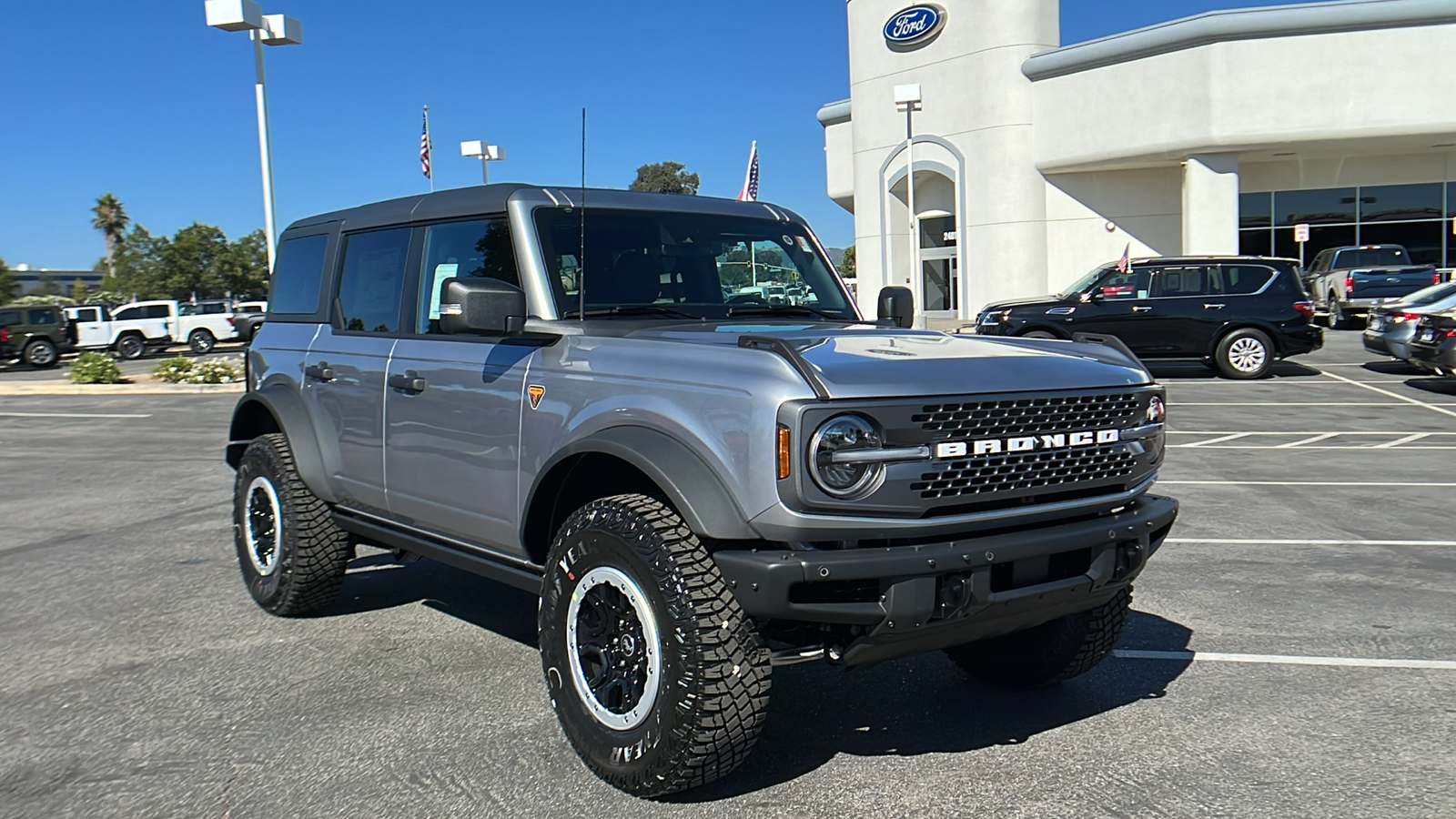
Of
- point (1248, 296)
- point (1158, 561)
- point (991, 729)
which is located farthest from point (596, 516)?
point (1248, 296)

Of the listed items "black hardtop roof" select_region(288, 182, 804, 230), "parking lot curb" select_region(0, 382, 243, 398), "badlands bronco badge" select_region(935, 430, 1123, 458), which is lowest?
"parking lot curb" select_region(0, 382, 243, 398)

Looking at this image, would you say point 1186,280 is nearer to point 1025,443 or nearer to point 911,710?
point 911,710

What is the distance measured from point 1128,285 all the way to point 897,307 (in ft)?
48.0

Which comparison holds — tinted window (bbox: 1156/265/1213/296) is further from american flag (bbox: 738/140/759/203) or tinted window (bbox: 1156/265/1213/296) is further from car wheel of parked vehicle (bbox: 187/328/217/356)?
car wheel of parked vehicle (bbox: 187/328/217/356)

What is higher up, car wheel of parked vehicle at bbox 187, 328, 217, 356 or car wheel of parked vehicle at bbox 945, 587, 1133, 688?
car wheel of parked vehicle at bbox 187, 328, 217, 356

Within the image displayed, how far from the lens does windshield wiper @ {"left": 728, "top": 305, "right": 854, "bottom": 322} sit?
490cm

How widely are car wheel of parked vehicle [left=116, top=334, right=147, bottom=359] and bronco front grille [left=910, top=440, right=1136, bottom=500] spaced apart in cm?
3778

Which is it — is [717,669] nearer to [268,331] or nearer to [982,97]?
[268,331]

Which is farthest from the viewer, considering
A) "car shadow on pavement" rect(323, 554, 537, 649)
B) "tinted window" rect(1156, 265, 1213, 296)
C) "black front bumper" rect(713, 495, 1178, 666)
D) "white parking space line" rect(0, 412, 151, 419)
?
"tinted window" rect(1156, 265, 1213, 296)

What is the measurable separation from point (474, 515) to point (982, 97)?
1284 inches

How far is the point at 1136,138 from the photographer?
31344 millimetres

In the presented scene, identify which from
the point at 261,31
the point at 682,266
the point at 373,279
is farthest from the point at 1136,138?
the point at 373,279

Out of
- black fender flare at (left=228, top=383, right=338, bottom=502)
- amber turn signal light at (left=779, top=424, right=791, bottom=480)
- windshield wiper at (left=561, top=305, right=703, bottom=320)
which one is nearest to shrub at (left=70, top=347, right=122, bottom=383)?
black fender flare at (left=228, top=383, right=338, bottom=502)

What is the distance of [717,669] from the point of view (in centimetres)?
334
